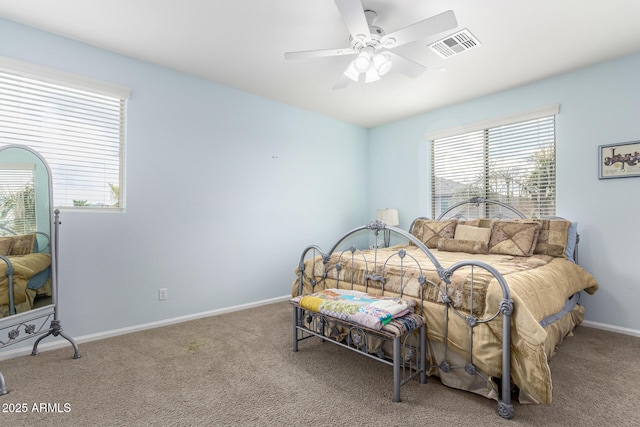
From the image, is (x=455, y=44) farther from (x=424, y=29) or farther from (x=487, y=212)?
(x=487, y=212)

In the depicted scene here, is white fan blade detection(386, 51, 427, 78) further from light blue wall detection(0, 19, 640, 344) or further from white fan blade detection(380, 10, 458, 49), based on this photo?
light blue wall detection(0, 19, 640, 344)

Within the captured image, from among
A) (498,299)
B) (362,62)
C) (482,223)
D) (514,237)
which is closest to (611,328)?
(514,237)

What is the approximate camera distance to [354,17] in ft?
6.59

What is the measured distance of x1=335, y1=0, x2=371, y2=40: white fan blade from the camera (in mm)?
1872

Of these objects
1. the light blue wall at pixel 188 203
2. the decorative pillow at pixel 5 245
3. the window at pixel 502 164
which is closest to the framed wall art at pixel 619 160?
the window at pixel 502 164

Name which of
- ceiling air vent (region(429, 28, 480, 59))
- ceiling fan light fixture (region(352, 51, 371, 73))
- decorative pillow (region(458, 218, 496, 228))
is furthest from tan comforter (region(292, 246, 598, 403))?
ceiling air vent (region(429, 28, 480, 59))

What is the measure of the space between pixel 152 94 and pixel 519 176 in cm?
413

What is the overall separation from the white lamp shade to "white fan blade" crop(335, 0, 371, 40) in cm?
272

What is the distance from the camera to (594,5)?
2.27 m

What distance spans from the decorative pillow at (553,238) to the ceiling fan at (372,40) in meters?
2.01

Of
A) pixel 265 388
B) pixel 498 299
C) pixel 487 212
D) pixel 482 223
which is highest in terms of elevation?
pixel 487 212

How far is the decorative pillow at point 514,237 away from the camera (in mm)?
3057

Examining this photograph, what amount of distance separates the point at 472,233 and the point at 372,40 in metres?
2.30

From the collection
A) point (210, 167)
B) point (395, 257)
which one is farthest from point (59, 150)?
point (395, 257)
